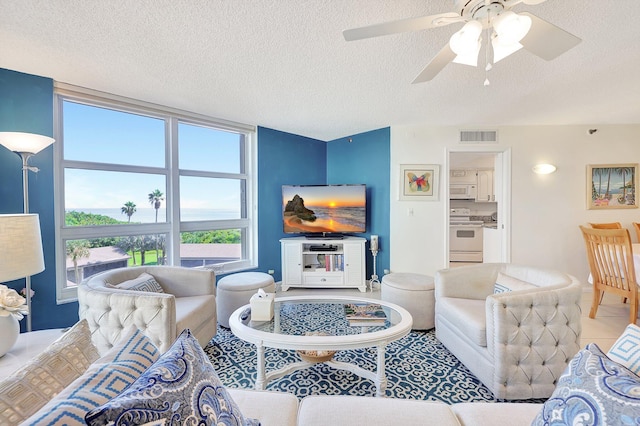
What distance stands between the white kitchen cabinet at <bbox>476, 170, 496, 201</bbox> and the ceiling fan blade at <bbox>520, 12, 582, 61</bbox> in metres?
5.13

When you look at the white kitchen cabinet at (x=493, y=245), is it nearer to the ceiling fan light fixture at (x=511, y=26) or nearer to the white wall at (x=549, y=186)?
the white wall at (x=549, y=186)

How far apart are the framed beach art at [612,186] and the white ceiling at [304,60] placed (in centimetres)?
70

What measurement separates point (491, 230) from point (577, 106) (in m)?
2.19

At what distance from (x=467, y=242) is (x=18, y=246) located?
21.6 ft

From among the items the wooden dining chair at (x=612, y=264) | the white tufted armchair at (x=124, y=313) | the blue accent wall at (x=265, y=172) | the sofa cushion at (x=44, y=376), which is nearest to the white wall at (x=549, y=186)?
the blue accent wall at (x=265, y=172)

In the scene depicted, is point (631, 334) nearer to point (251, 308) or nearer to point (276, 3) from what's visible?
point (251, 308)

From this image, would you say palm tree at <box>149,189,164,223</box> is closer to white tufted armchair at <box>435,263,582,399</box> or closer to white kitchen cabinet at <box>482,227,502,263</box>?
white tufted armchair at <box>435,263,582,399</box>

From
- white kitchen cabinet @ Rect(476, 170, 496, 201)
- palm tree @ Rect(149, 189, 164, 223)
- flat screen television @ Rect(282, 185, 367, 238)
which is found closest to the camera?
palm tree @ Rect(149, 189, 164, 223)

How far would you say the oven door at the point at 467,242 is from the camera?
232 inches

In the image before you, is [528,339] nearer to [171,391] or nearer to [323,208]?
[171,391]

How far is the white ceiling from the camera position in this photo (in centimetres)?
159

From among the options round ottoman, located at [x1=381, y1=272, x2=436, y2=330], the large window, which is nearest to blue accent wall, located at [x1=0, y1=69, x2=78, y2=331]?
the large window

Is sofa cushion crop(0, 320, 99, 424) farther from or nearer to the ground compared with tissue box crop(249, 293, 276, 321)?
farther from the ground

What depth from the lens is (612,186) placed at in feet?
12.0
